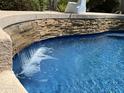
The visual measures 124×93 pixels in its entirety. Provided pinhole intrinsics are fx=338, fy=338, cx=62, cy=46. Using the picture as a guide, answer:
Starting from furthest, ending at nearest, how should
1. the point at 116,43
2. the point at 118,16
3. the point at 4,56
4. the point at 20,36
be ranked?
the point at 118,16 → the point at 116,43 → the point at 20,36 → the point at 4,56

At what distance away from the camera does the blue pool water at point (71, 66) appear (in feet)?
26.6

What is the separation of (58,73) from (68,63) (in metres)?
1.32

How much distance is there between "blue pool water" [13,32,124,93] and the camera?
8.10 m

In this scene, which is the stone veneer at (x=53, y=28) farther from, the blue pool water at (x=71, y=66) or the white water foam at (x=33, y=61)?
the white water foam at (x=33, y=61)

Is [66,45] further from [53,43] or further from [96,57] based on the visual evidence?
[96,57]

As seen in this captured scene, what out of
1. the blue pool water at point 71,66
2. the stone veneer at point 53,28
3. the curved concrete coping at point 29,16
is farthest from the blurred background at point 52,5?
the blue pool water at point 71,66

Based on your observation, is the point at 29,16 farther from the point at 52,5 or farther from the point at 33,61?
the point at 52,5

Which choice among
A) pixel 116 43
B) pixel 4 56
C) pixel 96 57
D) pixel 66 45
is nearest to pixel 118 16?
pixel 116 43

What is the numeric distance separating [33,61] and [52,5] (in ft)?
22.2

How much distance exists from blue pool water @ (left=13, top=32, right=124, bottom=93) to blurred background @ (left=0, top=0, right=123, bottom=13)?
6.44 feet

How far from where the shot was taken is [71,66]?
33.2 feet

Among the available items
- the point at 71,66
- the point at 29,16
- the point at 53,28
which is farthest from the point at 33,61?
the point at 53,28

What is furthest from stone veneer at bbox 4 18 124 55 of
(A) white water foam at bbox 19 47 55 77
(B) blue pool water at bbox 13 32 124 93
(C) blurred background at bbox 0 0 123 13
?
(C) blurred background at bbox 0 0 123 13

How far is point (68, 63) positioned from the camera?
1050cm
